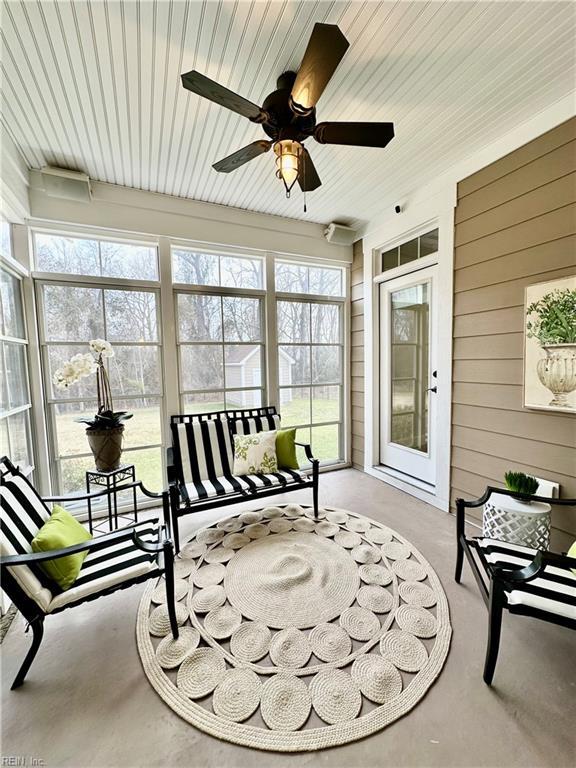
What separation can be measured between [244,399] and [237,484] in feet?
3.78

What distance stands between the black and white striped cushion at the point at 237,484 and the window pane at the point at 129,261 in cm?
205

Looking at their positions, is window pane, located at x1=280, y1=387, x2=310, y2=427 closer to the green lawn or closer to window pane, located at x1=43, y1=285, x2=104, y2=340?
the green lawn

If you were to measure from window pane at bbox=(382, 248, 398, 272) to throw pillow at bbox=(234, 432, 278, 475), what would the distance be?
91.0 inches

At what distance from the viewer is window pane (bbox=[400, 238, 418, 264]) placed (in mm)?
3191

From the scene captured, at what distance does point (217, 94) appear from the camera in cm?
140

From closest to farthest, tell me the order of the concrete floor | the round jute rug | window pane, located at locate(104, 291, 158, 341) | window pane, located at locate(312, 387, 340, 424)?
1. the concrete floor
2. the round jute rug
3. window pane, located at locate(104, 291, 158, 341)
4. window pane, located at locate(312, 387, 340, 424)

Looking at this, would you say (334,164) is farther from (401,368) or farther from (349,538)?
(349,538)

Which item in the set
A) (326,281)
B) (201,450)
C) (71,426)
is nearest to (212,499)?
(201,450)

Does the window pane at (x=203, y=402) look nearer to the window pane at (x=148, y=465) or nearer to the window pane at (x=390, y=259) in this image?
the window pane at (x=148, y=465)

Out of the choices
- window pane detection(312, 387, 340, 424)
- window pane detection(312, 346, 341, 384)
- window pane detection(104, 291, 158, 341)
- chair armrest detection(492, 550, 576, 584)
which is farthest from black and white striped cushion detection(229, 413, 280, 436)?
chair armrest detection(492, 550, 576, 584)

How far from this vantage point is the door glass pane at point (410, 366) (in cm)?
322

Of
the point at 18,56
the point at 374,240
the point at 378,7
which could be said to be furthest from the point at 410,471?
the point at 18,56

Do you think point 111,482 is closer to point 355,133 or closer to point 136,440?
point 136,440

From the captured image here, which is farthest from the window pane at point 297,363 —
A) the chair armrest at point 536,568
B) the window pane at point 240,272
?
the chair armrest at point 536,568
